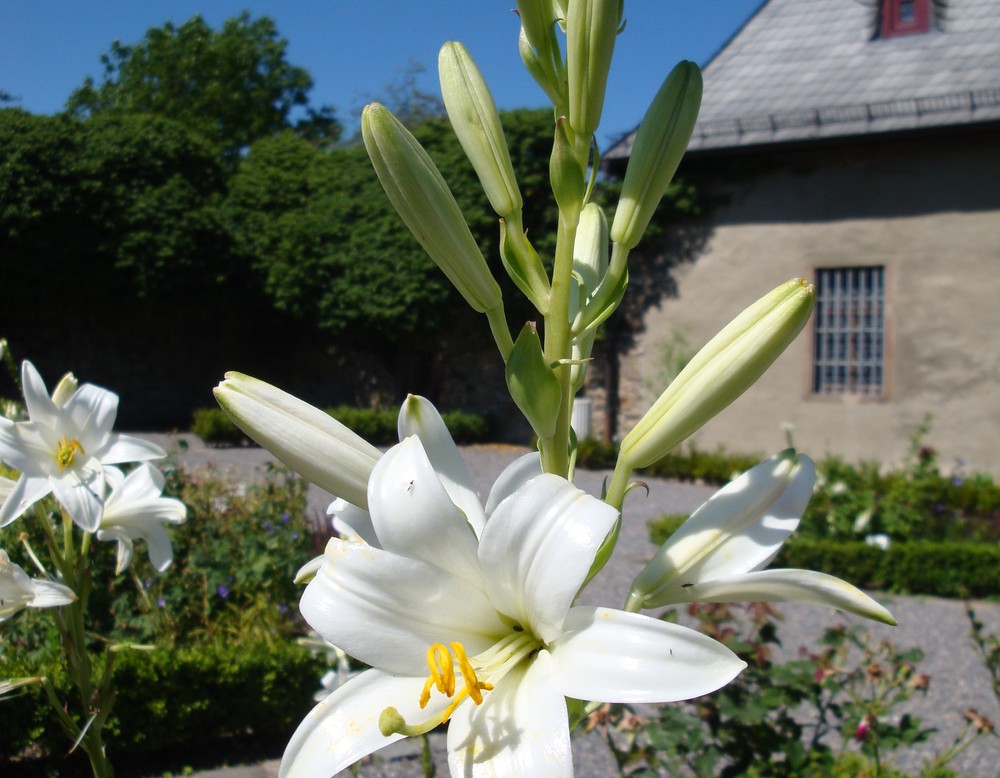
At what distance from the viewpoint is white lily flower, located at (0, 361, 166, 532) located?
2.11m

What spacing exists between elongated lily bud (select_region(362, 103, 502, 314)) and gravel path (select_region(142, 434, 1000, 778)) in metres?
3.43

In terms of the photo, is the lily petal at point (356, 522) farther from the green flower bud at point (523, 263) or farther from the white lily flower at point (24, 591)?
the white lily flower at point (24, 591)

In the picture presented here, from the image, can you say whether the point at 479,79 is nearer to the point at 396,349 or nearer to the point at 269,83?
the point at 396,349

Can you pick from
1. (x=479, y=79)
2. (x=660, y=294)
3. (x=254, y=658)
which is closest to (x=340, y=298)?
(x=660, y=294)

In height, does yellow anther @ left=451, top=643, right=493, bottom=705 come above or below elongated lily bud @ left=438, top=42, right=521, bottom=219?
below

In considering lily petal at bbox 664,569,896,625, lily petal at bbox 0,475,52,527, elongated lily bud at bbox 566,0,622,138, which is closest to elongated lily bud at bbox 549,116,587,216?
elongated lily bud at bbox 566,0,622,138

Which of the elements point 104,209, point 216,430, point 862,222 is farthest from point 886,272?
point 104,209

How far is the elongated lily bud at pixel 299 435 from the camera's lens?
104cm

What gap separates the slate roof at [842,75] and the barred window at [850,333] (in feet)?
6.44

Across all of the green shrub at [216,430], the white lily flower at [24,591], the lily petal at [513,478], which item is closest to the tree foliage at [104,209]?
the green shrub at [216,430]

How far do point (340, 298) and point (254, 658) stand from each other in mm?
11717

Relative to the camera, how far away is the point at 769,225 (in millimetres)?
12336

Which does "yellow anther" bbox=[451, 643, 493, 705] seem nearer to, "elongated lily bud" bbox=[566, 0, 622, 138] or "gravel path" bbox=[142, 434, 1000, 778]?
"elongated lily bud" bbox=[566, 0, 622, 138]

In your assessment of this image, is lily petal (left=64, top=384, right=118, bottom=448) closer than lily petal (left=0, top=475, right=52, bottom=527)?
No
